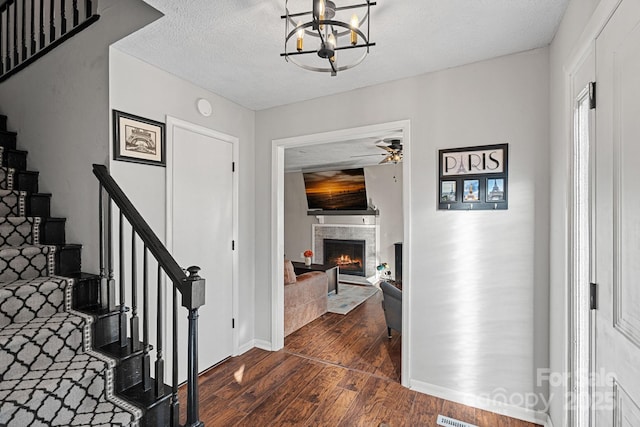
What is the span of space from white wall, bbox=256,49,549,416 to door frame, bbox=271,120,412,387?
0.16ft

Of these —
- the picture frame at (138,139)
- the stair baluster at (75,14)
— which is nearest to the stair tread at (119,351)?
the picture frame at (138,139)

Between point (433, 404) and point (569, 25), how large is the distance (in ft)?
8.49

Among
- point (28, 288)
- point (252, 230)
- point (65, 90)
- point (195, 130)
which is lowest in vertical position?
point (28, 288)

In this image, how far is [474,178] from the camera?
232 centimetres

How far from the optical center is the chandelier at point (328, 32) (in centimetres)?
137

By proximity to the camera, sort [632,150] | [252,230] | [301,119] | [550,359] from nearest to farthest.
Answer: [632,150] < [550,359] < [301,119] < [252,230]

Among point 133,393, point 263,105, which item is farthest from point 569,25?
point 133,393

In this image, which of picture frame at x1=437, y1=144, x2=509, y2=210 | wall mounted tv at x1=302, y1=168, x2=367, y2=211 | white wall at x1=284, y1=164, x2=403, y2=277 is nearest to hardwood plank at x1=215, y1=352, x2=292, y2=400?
picture frame at x1=437, y1=144, x2=509, y2=210

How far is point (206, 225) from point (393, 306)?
216 centimetres

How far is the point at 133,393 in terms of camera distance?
1.55m

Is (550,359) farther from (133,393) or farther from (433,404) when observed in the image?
(133,393)

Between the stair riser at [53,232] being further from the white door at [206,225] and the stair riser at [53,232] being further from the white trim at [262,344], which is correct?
the white trim at [262,344]

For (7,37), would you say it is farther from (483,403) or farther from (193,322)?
(483,403)

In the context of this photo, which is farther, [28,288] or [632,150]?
[28,288]
